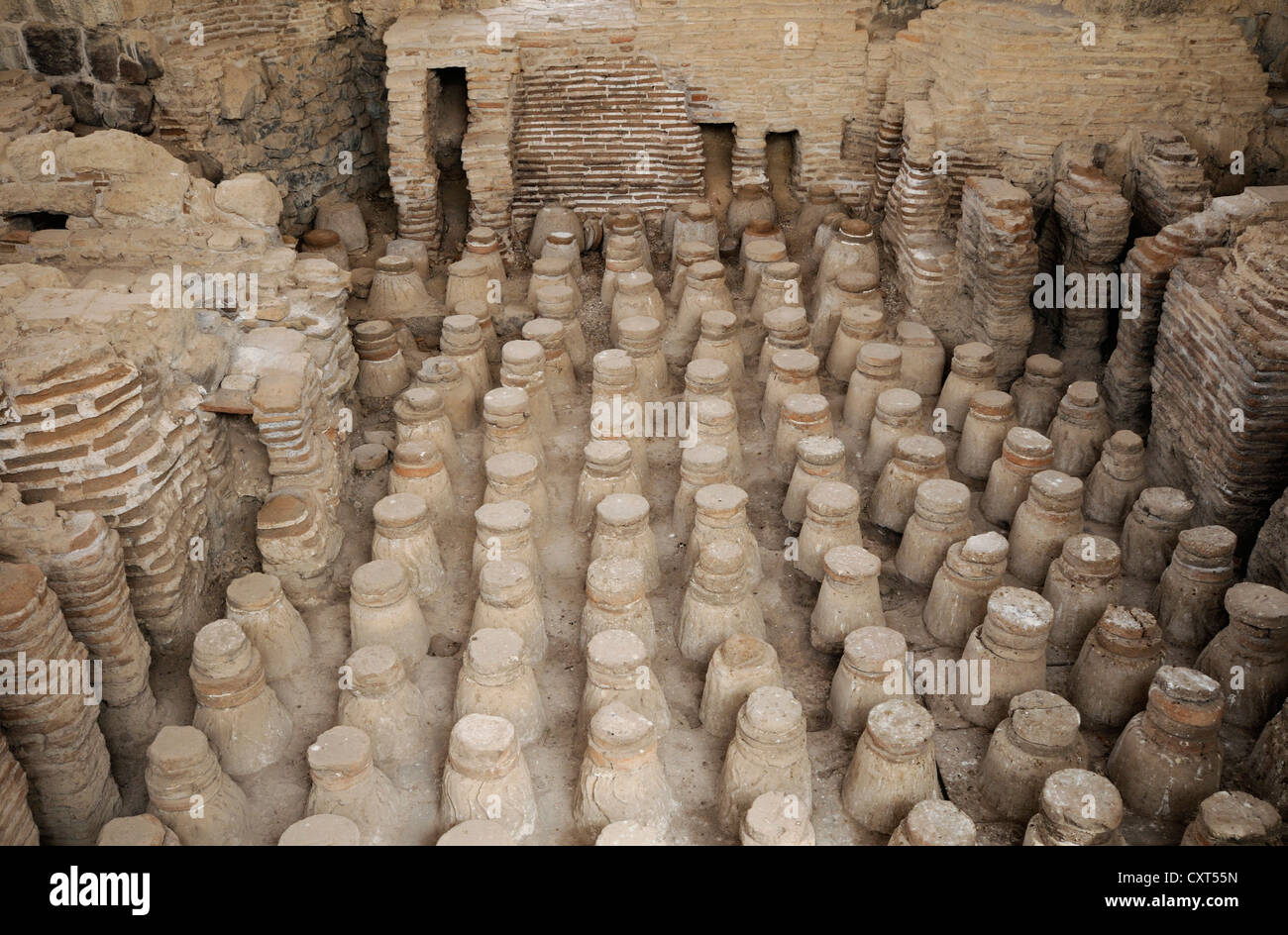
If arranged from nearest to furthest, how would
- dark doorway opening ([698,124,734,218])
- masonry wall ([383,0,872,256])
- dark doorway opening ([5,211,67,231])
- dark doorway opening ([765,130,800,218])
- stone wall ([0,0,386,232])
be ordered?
1. dark doorway opening ([5,211,67,231])
2. stone wall ([0,0,386,232])
3. masonry wall ([383,0,872,256])
4. dark doorway opening ([765,130,800,218])
5. dark doorway opening ([698,124,734,218])

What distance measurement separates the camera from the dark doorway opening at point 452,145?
9.34 m

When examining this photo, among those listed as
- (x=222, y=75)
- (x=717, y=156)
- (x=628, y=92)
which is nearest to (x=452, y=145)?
(x=628, y=92)

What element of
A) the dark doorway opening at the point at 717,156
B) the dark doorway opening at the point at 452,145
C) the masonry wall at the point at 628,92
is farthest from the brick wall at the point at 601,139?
the dark doorway opening at the point at 452,145

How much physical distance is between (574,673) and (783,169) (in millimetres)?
5772

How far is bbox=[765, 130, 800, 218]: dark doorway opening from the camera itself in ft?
29.5

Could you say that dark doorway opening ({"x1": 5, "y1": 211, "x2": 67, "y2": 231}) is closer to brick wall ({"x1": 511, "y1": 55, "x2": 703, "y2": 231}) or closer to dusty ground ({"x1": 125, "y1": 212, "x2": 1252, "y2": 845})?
dusty ground ({"x1": 125, "y1": 212, "x2": 1252, "y2": 845})

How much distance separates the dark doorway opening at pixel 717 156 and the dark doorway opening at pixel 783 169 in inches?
13.0

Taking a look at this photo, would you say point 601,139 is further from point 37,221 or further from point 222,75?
point 37,221

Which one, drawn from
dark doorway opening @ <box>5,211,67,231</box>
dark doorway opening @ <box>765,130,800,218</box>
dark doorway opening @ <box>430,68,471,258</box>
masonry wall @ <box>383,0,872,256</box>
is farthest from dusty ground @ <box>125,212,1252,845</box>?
dark doorway opening @ <box>430,68,471,258</box>

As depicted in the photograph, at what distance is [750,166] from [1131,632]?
215 inches

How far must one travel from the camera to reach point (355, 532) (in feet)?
18.5

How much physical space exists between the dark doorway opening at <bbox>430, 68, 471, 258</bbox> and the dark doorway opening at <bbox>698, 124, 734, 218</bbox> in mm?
1973

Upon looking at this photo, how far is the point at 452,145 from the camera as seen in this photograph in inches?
382

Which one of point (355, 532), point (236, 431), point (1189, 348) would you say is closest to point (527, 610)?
point (355, 532)
